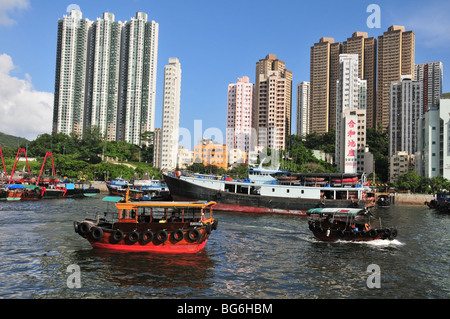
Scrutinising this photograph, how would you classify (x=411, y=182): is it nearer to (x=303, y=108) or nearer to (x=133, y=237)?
(x=133, y=237)

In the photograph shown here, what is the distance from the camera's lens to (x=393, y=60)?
144125 millimetres

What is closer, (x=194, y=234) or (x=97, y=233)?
(x=97, y=233)

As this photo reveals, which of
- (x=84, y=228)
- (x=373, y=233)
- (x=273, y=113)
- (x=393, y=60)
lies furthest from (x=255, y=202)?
(x=393, y=60)

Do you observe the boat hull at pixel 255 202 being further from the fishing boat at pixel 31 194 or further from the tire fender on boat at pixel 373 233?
the fishing boat at pixel 31 194

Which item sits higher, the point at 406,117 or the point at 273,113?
the point at 273,113

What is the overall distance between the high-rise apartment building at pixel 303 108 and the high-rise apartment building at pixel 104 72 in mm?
68396

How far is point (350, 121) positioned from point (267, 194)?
57.3m

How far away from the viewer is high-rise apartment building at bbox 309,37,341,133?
492ft

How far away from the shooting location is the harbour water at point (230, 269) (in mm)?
13977

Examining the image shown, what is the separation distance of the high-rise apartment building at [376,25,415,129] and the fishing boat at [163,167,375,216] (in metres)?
109

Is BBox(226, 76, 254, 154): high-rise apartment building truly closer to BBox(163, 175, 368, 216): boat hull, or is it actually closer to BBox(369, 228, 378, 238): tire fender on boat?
BBox(163, 175, 368, 216): boat hull

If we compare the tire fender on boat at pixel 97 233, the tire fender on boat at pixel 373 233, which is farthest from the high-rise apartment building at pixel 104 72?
the tire fender on boat at pixel 373 233

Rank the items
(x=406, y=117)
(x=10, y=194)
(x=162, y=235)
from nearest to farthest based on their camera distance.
Answer: (x=162, y=235)
(x=10, y=194)
(x=406, y=117)
